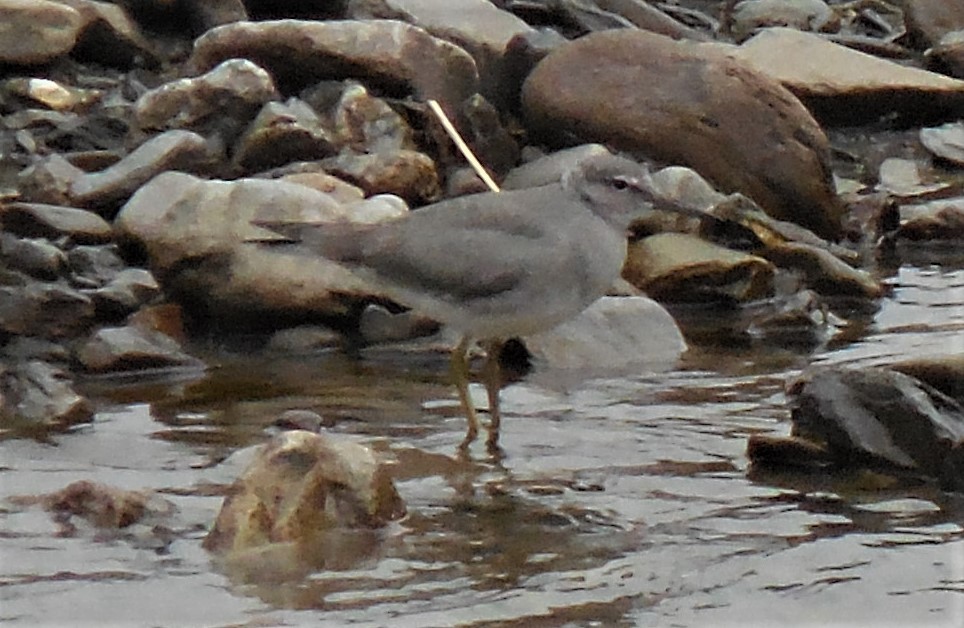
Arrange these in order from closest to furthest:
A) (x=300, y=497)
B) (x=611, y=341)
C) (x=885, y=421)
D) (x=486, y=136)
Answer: (x=300, y=497), (x=885, y=421), (x=611, y=341), (x=486, y=136)

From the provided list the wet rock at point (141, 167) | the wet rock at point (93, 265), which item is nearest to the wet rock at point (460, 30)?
the wet rock at point (141, 167)

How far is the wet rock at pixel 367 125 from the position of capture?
8695mm

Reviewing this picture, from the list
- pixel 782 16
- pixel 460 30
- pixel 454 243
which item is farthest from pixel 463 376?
pixel 782 16

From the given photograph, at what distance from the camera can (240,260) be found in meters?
6.95

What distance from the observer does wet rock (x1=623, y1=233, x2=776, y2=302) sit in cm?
775

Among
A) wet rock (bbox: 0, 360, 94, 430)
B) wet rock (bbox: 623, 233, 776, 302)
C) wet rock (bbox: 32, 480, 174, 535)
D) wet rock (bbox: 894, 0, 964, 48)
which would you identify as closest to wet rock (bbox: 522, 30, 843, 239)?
wet rock (bbox: 623, 233, 776, 302)

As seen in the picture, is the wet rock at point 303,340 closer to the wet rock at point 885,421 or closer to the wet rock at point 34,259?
the wet rock at point 34,259

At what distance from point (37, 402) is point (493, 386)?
152cm

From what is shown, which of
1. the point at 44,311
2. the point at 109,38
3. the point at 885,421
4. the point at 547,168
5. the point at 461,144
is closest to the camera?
the point at 885,421

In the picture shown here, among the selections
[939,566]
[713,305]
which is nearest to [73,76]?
[713,305]

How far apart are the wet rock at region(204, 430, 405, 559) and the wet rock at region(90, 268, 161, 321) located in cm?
229

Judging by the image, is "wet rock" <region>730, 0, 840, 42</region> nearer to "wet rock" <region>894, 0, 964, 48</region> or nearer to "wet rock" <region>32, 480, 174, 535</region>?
"wet rock" <region>894, 0, 964, 48</region>

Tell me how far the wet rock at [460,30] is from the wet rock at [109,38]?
44.3 inches

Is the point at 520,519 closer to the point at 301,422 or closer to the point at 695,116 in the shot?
the point at 301,422
